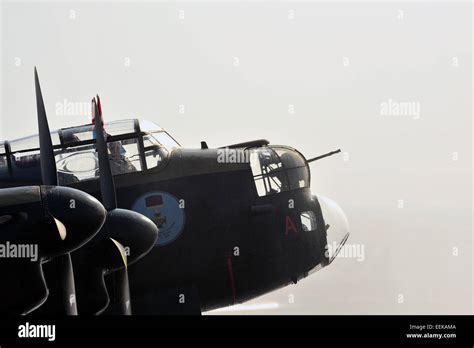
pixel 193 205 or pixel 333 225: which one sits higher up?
pixel 193 205

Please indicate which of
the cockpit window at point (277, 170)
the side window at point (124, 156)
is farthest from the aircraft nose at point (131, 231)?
the cockpit window at point (277, 170)

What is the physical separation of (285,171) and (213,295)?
9.98 feet

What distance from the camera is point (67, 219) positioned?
14.6m

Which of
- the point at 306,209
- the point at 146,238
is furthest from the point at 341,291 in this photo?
the point at 146,238

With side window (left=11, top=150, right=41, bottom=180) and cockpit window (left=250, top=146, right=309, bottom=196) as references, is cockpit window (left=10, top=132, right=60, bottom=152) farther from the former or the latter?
cockpit window (left=250, top=146, right=309, bottom=196)

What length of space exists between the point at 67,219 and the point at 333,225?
27.0 feet

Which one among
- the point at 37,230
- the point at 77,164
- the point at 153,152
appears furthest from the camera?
the point at 153,152

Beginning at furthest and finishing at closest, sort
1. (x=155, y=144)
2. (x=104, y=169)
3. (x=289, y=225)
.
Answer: (x=289, y=225) < (x=155, y=144) < (x=104, y=169)

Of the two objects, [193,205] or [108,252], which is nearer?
[108,252]

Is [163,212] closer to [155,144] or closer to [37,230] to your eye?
[155,144]

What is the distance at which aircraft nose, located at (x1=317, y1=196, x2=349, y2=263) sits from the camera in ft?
69.4

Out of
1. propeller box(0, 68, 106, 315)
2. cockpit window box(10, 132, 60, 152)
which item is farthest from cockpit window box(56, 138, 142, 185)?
propeller box(0, 68, 106, 315)

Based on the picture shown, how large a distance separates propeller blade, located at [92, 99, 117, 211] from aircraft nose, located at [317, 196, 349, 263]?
524cm

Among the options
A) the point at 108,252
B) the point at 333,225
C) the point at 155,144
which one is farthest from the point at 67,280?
the point at 333,225
